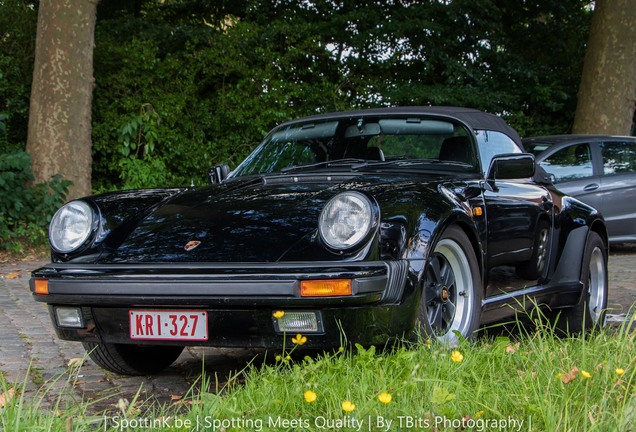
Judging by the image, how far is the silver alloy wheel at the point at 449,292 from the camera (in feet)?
13.4

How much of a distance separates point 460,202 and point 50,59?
25.5 ft

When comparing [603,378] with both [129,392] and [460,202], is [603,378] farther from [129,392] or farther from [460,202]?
[129,392]

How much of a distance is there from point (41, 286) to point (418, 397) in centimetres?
189

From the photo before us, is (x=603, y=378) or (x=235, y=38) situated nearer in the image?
(x=603, y=378)

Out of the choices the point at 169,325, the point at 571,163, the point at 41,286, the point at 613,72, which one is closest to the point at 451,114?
the point at 169,325

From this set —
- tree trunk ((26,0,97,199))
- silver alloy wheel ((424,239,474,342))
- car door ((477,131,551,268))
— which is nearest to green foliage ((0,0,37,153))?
tree trunk ((26,0,97,199))

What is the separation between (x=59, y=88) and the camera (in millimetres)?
10812

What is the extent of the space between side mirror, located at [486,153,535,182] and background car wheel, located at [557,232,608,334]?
3.01 feet

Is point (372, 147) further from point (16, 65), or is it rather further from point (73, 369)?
point (16, 65)

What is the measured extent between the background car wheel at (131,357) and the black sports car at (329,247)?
0.01 meters

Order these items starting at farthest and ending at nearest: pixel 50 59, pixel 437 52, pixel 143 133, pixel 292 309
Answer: pixel 437 52 < pixel 143 133 < pixel 50 59 < pixel 292 309

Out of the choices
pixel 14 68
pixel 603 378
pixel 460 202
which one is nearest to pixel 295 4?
pixel 14 68

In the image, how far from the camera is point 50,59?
10.8 metres

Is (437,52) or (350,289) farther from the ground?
(437,52)
